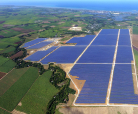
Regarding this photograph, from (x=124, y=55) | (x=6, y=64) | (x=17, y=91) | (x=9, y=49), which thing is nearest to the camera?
(x=17, y=91)

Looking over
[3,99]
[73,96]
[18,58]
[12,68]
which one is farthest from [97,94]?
[18,58]

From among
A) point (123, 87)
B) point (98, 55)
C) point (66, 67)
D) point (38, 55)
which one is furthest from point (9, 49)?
point (123, 87)

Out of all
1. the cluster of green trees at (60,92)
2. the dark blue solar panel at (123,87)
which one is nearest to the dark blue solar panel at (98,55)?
the dark blue solar panel at (123,87)

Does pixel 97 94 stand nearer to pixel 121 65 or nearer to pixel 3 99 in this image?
pixel 121 65

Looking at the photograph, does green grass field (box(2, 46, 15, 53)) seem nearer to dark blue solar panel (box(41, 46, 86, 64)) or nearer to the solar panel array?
the solar panel array

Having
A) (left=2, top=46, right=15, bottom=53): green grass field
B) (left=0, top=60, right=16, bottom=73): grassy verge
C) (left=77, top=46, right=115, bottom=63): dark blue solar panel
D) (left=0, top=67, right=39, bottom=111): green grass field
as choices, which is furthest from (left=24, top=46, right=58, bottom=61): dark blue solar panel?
(left=77, top=46, right=115, bottom=63): dark blue solar panel

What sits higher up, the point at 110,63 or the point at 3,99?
the point at 110,63

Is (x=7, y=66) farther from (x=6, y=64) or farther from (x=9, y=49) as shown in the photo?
(x=9, y=49)
